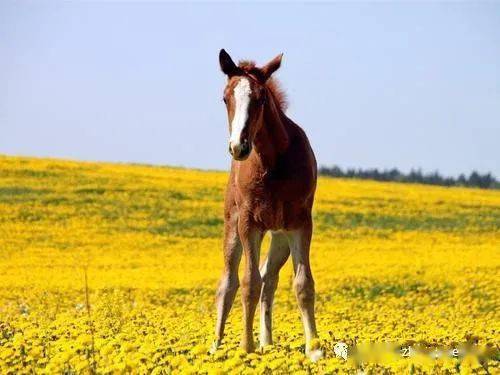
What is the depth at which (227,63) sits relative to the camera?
767 centimetres

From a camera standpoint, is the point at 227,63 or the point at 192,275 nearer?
the point at 227,63

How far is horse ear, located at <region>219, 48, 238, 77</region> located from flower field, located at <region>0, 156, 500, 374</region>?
213cm

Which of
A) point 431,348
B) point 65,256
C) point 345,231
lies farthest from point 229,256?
point 345,231

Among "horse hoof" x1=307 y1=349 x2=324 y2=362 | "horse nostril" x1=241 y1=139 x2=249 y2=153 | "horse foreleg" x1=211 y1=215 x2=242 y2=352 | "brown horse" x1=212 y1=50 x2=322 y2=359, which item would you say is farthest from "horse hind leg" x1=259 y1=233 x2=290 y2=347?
"horse nostril" x1=241 y1=139 x2=249 y2=153

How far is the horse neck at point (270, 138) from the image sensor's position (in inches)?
309

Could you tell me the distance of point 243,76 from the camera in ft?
24.9

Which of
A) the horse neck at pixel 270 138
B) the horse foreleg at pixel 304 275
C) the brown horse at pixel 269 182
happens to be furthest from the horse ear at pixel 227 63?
the horse foreleg at pixel 304 275

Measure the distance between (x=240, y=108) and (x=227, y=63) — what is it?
1.84 feet

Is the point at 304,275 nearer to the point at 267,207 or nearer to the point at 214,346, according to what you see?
the point at 267,207

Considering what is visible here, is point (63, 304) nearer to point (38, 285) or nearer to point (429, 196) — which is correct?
point (38, 285)

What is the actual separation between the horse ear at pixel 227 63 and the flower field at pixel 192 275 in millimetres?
2133

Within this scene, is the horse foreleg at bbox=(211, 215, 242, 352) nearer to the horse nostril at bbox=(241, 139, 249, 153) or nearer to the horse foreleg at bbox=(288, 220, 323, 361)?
the horse foreleg at bbox=(288, 220, 323, 361)

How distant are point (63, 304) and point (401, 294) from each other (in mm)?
7057

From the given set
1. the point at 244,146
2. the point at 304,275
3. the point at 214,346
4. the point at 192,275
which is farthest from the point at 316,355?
the point at 192,275
